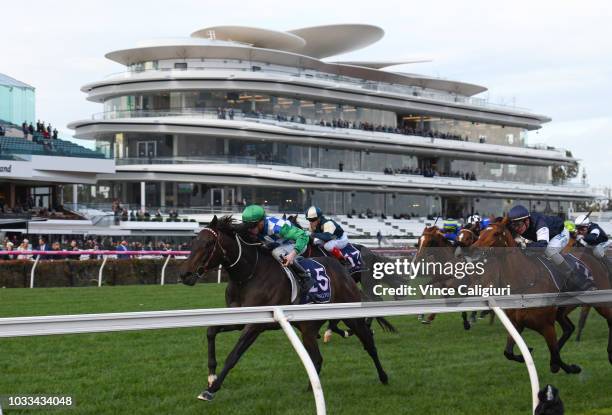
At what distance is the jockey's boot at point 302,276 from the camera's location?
7164mm

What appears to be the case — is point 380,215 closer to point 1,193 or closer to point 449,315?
point 1,193

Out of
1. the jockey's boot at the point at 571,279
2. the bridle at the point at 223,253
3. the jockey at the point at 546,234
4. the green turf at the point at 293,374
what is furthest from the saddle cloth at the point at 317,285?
the jockey's boot at the point at 571,279

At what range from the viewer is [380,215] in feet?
155

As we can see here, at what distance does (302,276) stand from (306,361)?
255cm

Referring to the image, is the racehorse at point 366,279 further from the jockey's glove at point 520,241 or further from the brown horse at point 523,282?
the jockey's glove at point 520,241

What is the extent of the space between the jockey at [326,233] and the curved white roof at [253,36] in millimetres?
39485

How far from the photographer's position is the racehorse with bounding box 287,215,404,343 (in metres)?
6.75

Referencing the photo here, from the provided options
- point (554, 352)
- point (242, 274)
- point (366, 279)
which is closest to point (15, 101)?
point (366, 279)

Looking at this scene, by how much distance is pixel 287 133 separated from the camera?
4306 cm

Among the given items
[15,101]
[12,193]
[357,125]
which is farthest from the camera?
[357,125]

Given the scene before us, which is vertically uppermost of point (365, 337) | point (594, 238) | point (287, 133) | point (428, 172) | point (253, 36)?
point (253, 36)

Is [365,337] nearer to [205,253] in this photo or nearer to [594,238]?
[205,253]

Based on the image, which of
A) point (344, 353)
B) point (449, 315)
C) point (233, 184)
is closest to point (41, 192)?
point (233, 184)

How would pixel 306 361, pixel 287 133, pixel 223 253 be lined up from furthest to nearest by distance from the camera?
pixel 287 133
pixel 223 253
pixel 306 361
